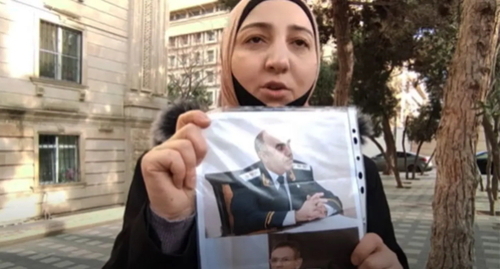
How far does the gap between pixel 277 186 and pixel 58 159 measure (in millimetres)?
10412

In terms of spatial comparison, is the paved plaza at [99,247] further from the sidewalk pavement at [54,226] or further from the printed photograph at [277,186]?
the printed photograph at [277,186]

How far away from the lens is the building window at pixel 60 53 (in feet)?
33.1

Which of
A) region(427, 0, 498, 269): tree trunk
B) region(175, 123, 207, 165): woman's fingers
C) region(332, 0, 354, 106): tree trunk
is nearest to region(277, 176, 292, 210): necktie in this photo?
region(175, 123, 207, 165): woman's fingers

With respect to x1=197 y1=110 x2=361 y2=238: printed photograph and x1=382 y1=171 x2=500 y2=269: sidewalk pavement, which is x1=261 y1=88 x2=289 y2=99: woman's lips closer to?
x1=197 y1=110 x2=361 y2=238: printed photograph

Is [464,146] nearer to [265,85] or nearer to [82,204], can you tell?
[265,85]

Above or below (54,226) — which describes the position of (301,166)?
above

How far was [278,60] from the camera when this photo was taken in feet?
4.33

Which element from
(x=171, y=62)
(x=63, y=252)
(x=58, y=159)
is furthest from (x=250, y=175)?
(x=171, y=62)

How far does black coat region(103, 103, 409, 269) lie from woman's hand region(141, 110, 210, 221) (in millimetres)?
74

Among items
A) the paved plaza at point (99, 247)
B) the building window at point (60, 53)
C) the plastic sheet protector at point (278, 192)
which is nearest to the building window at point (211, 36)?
the building window at point (60, 53)

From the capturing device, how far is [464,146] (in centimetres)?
441

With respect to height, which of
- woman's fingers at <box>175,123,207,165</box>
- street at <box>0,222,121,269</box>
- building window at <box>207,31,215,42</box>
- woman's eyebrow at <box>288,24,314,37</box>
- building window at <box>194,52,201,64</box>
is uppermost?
building window at <box>207,31,215,42</box>

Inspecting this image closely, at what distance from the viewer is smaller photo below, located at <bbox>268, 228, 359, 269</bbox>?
3.55 feet

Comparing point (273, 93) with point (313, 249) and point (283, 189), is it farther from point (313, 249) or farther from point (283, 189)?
point (313, 249)
